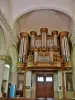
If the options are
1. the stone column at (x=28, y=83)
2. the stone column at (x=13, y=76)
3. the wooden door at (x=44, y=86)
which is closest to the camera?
the stone column at (x=28, y=83)

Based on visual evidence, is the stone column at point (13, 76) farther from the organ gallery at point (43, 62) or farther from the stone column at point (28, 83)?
the stone column at point (28, 83)

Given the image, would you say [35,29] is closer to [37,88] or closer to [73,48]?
[73,48]

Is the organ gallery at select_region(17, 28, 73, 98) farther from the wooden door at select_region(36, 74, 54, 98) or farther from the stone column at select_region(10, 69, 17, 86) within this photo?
the stone column at select_region(10, 69, 17, 86)

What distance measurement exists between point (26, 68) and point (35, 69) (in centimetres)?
61

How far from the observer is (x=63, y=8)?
10.1 m

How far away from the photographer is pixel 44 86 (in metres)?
12.0

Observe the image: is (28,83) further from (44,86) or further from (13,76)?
(44,86)

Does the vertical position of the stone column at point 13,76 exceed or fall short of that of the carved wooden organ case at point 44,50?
it falls short

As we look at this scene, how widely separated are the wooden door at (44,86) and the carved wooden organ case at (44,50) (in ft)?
5.55

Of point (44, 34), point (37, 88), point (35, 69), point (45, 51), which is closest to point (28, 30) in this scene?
point (44, 34)

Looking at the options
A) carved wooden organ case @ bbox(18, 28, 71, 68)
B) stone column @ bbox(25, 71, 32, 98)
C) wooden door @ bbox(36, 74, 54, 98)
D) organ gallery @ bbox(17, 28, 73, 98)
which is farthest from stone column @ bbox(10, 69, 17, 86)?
wooden door @ bbox(36, 74, 54, 98)

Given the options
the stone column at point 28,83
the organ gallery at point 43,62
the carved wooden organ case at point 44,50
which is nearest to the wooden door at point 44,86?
the organ gallery at point 43,62

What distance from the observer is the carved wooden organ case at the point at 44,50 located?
10836 mm

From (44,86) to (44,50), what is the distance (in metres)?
2.72
